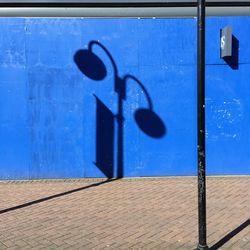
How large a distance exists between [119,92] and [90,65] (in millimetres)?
825

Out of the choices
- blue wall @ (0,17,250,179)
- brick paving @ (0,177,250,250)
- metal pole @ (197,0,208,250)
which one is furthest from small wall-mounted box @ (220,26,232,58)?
metal pole @ (197,0,208,250)

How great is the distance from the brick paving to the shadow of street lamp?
95 cm

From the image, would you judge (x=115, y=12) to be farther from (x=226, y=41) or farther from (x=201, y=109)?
(x=201, y=109)

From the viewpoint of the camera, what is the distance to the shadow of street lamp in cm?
1009

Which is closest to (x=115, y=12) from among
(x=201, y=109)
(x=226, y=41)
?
(x=226, y=41)

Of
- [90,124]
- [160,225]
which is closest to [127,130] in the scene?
[90,124]

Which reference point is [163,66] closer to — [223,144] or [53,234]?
[223,144]

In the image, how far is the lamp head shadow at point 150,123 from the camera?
10211 millimetres

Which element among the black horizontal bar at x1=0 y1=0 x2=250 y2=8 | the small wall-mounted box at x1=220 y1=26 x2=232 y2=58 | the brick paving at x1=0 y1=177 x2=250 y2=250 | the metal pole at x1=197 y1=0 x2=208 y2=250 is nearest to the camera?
the metal pole at x1=197 y1=0 x2=208 y2=250

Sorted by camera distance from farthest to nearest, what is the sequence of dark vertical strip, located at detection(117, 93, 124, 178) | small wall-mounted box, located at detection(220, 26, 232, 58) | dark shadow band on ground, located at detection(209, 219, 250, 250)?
dark vertical strip, located at detection(117, 93, 124, 178) < small wall-mounted box, located at detection(220, 26, 232, 58) < dark shadow band on ground, located at detection(209, 219, 250, 250)

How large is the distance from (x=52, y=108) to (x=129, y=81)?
1711 mm

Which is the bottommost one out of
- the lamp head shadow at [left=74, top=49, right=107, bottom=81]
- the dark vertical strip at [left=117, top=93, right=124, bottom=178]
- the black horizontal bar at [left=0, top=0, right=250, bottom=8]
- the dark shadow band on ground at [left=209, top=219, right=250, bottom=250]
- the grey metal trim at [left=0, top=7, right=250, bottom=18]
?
the dark shadow band on ground at [left=209, top=219, right=250, bottom=250]

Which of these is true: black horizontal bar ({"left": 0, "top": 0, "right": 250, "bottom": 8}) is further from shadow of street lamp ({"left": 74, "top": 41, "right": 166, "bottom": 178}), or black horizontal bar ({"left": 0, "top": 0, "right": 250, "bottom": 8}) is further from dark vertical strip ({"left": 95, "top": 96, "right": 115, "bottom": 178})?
dark vertical strip ({"left": 95, "top": 96, "right": 115, "bottom": 178})

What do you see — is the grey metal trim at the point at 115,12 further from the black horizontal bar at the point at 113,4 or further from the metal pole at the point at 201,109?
the metal pole at the point at 201,109
